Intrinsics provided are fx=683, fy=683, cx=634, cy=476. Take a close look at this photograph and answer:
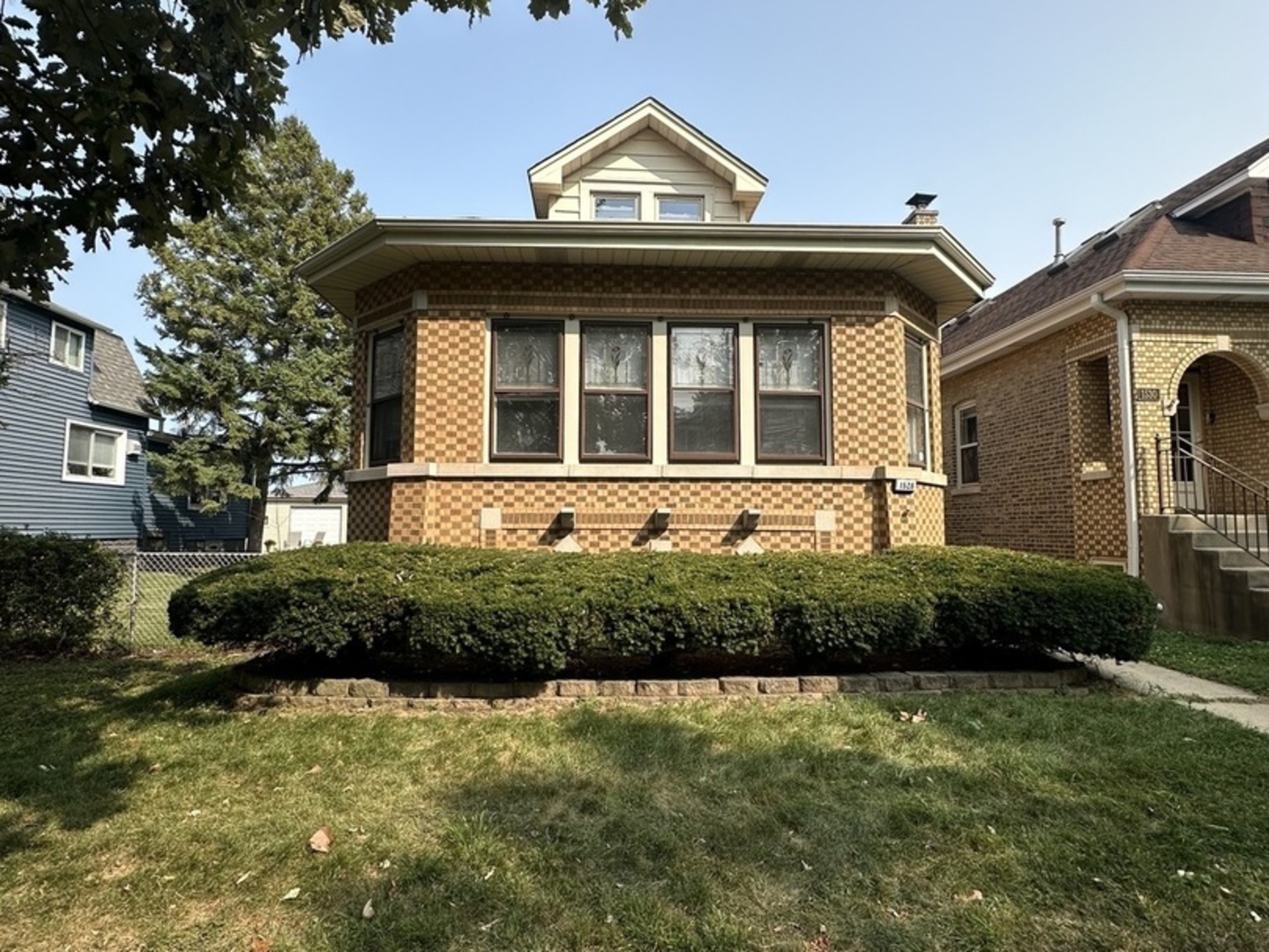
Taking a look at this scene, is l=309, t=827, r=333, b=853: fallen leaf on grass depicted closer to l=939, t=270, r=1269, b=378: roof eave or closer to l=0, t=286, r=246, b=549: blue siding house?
l=939, t=270, r=1269, b=378: roof eave

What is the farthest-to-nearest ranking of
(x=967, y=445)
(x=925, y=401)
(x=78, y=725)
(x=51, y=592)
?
(x=967, y=445) → (x=925, y=401) → (x=51, y=592) → (x=78, y=725)

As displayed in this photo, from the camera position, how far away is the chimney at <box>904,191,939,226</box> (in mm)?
10359

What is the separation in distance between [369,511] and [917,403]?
665cm

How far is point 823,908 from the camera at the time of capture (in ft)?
8.46

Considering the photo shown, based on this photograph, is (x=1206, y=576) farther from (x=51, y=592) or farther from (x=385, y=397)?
(x=51, y=592)

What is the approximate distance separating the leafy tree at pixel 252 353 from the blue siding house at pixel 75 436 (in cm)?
88

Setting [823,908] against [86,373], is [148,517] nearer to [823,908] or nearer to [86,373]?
[86,373]

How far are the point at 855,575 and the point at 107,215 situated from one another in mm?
5411

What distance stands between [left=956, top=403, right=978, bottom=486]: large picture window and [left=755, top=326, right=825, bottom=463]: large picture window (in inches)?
261

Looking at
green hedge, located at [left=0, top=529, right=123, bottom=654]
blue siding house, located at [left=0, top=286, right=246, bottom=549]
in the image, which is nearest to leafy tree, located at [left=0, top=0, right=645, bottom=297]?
green hedge, located at [left=0, top=529, right=123, bottom=654]

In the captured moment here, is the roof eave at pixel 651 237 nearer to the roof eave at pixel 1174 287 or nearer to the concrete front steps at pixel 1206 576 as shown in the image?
the roof eave at pixel 1174 287

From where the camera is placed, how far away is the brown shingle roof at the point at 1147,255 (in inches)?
373

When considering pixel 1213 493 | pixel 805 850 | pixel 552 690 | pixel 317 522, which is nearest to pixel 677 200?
pixel 552 690

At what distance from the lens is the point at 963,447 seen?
13.3 meters
